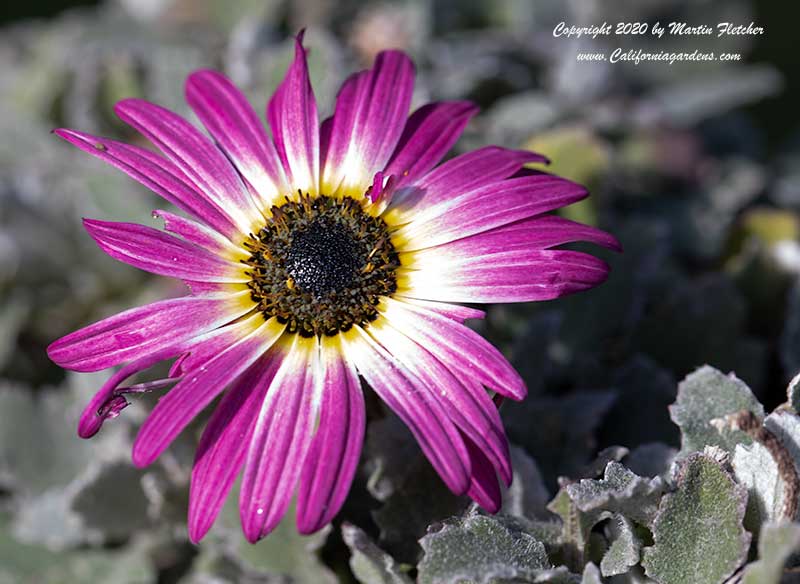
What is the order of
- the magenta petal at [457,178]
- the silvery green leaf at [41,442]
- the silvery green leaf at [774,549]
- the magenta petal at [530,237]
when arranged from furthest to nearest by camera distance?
the silvery green leaf at [41,442] < the magenta petal at [457,178] < the magenta petal at [530,237] < the silvery green leaf at [774,549]

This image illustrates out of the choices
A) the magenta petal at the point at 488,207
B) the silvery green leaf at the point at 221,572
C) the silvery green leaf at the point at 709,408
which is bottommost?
the silvery green leaf at the point at 221,572

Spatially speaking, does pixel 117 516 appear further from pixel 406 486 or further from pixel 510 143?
pixel 510 143

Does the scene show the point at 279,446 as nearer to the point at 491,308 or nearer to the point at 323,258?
the point at 323,258

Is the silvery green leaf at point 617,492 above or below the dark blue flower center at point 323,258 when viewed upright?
below

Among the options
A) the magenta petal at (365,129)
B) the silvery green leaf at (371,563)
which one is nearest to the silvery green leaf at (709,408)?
the silvery green leaf at (371,563)

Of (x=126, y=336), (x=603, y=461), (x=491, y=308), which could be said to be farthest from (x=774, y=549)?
(x=491, y=308)

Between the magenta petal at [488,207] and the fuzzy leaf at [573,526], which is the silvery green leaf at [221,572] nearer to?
the fuzzy leaf at [573,526]

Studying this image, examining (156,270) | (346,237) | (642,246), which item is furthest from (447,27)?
(156,270)

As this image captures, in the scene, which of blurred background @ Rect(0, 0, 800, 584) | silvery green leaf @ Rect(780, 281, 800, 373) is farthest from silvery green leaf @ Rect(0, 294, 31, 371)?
silvery green leaf @ Rect(780, 281, 800, 373)
